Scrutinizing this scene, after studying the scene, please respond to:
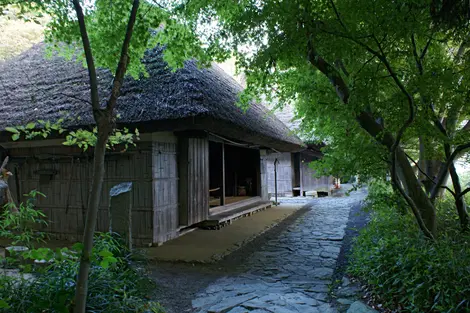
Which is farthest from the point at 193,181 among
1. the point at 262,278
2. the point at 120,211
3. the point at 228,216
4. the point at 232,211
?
the point at 262,278

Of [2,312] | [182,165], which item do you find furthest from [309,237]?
[2,312]

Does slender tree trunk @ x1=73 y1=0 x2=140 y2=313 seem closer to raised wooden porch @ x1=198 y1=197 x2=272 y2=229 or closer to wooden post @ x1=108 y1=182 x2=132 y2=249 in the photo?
wooden post @ x1=108 y1=182 x2=132 y2=249

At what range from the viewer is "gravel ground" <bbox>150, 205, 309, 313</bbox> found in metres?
3.43

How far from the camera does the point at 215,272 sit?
450 centimetres

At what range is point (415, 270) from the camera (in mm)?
3029

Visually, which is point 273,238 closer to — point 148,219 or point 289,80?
point 148,219

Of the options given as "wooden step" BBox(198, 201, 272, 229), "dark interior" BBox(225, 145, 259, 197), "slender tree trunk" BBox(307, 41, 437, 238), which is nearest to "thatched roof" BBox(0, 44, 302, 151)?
"slender tree trunk" BBox(307, 41, 437, 238)

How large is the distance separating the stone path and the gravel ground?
13 centimetres

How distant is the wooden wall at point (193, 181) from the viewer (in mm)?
6547

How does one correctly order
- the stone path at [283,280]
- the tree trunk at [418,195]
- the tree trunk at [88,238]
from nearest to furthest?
the tree trunk at [88,238] → the stone path at [283,280] → the tree trunk at [418,195]

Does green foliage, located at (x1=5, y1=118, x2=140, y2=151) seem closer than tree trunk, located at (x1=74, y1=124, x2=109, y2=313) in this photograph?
No

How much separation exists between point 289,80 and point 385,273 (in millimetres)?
3814

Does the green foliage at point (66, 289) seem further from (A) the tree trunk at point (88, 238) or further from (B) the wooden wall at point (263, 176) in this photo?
(B) the wooden wall at point (263, 176)

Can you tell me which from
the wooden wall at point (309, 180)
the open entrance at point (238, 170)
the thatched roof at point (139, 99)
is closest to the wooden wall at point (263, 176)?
the open entrance at point (238, 170)
